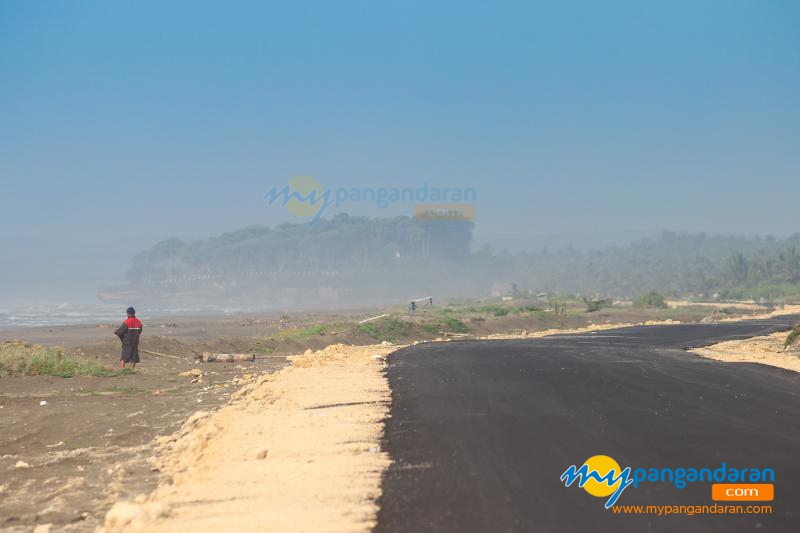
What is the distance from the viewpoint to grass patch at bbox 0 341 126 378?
18.0 m

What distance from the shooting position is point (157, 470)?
886cm

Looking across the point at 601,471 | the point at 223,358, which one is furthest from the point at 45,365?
the point at 601,471

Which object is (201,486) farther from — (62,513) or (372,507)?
(372,507)

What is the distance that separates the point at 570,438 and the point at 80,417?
8.23 m

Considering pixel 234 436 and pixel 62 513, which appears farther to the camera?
pixel 234 436

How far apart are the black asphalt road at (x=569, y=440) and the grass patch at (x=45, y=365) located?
814 centimetres

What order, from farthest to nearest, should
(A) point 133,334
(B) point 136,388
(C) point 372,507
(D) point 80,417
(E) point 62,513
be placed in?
(A) point 133,334 → (B) point 136,388 → (D) point 80,417 → (E) point 62,513 → (C) point 372,507

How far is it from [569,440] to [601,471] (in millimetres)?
1359

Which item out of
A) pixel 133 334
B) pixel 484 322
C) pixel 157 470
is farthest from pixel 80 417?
pixel 484 322

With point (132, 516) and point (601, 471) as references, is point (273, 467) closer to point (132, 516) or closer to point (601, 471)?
point (132, 516)

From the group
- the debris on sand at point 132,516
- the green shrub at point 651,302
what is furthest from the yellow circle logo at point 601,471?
the green shrub at point 651,302

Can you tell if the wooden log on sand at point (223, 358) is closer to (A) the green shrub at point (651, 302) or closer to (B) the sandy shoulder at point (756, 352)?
(B) the sandy shoulder at point (756, 352)

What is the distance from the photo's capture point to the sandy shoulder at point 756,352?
19181 millimetres

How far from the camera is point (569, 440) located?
8.88 meters
